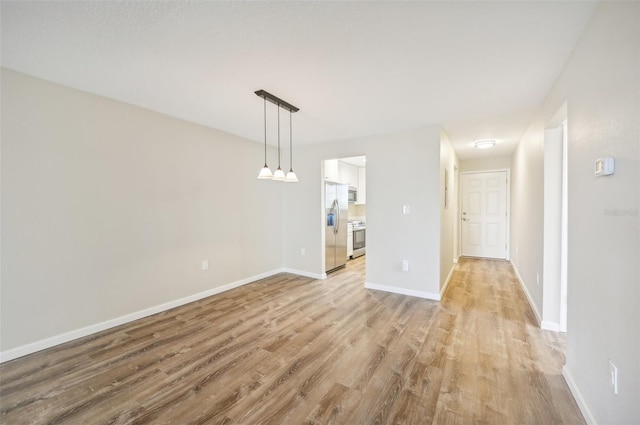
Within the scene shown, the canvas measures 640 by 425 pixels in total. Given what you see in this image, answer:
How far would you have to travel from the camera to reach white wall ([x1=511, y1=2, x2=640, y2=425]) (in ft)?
3.45

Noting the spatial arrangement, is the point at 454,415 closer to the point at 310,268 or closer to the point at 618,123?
the point at 618,123

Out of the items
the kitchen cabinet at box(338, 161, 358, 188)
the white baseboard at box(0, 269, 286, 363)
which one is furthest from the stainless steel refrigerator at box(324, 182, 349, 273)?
the white baseboard at box(0, 269, 286, 363)

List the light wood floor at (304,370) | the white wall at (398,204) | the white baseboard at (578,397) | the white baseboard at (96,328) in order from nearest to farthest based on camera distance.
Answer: the white baseboard at (578,397)
the light wood floor at (304,370)
the white baseboard at (96,328)
the white wall at (398,204)

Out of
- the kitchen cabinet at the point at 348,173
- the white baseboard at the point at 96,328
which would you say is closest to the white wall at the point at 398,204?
the kitchen cabinet at the point at 348,173

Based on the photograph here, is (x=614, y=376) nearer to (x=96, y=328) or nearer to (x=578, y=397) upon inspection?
(x=578, y=397)

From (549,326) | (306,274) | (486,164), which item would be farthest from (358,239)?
(549,326)

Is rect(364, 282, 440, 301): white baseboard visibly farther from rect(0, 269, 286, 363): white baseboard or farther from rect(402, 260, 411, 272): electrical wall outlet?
rect(0, 269, 286, 363): white baseboard

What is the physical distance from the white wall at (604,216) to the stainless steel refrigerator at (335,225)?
3236mm

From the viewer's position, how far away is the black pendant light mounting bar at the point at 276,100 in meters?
2.40

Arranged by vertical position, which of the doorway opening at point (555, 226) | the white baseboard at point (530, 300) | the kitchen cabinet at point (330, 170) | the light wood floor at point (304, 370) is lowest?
the light wood floor at point (304, 370)

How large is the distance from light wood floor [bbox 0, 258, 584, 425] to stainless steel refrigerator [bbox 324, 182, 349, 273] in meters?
1.64

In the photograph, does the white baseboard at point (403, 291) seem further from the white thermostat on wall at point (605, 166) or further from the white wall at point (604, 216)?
the white thermostat on wall at point (605, 166)

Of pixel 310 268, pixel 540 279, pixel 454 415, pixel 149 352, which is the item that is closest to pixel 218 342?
pixel 149 352

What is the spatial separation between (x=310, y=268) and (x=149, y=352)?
2695 mm
